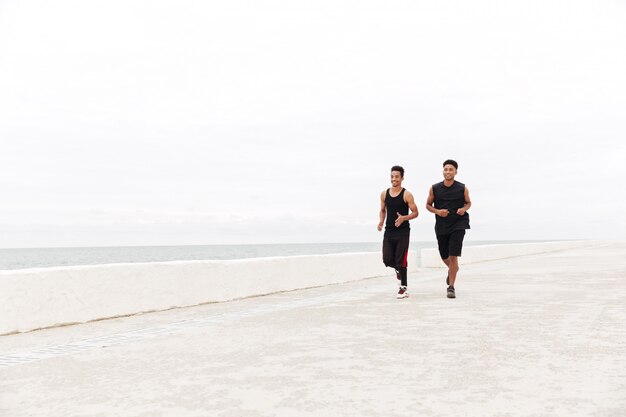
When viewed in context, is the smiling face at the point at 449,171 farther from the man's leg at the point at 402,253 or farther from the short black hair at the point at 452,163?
the man's leg at the point at 402,253

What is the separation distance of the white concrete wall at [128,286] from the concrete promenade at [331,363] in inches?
11.3

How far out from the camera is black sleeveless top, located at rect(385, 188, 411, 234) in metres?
9.44

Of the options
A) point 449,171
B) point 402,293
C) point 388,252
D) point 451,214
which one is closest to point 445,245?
point 451,214

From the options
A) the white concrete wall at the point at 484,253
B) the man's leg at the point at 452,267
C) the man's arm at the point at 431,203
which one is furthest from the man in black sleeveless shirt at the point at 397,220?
the white concrete wall at the point at 484,253

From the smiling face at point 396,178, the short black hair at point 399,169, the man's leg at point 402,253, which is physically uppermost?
the short black hair at point 399,169

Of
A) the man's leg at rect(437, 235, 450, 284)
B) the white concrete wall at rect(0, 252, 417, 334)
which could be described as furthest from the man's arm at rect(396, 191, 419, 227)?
the white concrete wall at rect(0, 252, 417, 334)

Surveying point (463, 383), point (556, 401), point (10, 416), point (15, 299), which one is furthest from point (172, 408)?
point (15, 299)

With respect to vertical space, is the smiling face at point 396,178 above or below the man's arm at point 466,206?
above

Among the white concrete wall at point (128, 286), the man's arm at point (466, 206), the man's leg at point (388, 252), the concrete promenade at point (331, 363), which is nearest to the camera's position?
the concrete promenade at point (331, 363)

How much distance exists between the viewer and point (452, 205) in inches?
375

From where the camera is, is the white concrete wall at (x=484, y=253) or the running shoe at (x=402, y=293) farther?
the white concrete wall at (x=484, y=253)

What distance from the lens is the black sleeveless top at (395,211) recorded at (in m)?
9.44

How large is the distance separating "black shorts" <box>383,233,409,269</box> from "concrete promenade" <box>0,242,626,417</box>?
3.89 ft

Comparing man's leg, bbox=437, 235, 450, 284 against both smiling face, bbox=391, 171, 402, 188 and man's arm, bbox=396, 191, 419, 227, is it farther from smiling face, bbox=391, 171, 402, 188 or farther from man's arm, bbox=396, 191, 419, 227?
smiling face, bbox=391, 171, 402, 188
